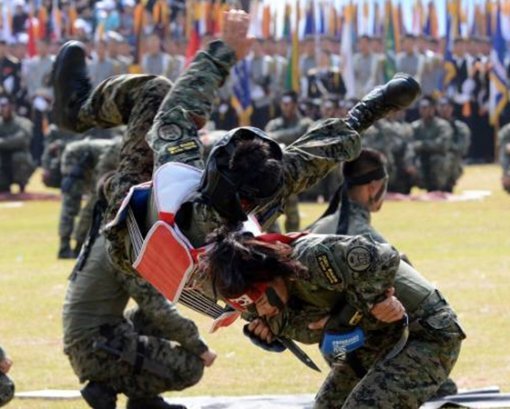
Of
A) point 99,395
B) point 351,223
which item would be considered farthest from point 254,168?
point 99,395

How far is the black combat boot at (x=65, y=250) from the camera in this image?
17656 mm

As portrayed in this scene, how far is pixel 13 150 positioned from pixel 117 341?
18849 mm

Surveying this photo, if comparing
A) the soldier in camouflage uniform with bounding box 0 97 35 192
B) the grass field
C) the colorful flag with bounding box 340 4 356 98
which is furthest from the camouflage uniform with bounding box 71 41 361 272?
the colorful flag with bounding box 340 4 356 98

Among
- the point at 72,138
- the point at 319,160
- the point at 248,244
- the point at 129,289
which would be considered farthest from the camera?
the point at 72,138

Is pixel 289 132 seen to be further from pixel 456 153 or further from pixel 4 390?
pixel 4 390

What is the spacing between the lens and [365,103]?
20.0 feet

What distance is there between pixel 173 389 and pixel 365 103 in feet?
9.94

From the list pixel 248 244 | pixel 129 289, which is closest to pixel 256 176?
pixel 248 244

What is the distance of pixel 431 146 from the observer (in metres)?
27.3

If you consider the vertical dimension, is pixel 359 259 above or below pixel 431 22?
above

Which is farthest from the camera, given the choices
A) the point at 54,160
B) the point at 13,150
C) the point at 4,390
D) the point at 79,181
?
the point at 13,150

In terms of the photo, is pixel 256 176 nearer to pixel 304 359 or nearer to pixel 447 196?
pixel 304 359

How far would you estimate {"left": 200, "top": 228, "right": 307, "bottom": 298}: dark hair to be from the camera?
5285 millimetres

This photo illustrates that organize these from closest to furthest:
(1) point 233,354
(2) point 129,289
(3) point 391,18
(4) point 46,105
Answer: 1. (2) point 129,289
2. (1) point 233,354
3. (4) point 46,105
4. (3) point 391,18
